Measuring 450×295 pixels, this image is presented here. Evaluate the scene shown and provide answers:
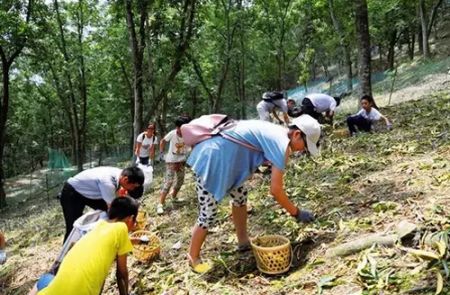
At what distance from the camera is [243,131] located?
4094 mm

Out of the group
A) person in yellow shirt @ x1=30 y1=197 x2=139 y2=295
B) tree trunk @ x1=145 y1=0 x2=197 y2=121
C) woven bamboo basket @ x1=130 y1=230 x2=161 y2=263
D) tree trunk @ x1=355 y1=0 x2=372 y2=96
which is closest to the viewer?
person in yellow shirt @ x1=30 y1=197 x2=139 y2=295

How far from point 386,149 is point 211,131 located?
13.2 feet

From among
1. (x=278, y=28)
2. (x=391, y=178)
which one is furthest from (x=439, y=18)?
(x=391, y=178)

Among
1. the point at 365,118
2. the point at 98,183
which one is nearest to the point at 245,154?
the point at 98,183

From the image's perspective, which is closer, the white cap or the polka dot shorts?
the white cap

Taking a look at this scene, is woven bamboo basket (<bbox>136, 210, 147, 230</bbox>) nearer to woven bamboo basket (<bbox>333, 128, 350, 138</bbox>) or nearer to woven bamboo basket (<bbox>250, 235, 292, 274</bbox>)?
woven bamboo basket (<bbox>250, 235, 292, 274</bbox>)

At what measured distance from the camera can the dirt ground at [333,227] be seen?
3.48 metres

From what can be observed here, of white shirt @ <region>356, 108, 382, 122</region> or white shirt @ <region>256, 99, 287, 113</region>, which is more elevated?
white shirt @ <region>256, 99, 287, 113</region>

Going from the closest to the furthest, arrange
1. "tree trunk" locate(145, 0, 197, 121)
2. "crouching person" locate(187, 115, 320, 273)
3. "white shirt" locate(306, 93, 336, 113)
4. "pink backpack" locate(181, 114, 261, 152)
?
"crouching person" locate(187, 115, 320, 273), "pink backpack" locate(181, 114, 261, 152), "white shirt" locate(306, 93, 336, 113), "tree trunk" locate(145, 0, 197, 121)

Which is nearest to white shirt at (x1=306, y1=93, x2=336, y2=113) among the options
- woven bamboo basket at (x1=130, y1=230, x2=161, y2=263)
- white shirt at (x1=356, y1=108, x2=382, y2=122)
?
white shirt at (x1=356, y1=108, x2=382, y2=122)

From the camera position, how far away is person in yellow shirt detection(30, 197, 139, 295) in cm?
320

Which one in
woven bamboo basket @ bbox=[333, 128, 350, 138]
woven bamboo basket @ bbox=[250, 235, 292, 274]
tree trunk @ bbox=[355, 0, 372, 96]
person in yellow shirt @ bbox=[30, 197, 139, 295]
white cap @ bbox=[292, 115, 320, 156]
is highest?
tree trunk @ bbox=[355, 0, 372, 96]

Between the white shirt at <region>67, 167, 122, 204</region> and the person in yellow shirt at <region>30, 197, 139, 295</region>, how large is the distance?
1.18 m

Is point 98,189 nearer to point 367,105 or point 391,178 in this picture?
point 391,178
